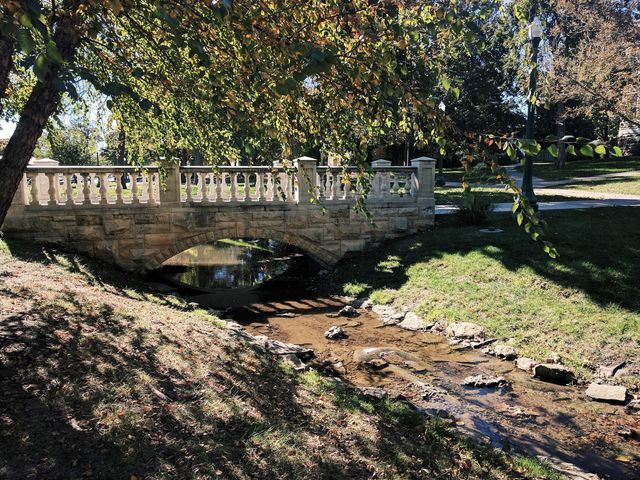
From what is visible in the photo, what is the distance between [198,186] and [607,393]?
9110 mm

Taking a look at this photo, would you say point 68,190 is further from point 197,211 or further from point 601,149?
point 601,149

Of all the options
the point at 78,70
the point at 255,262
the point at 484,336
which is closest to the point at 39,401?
the point at 78,70

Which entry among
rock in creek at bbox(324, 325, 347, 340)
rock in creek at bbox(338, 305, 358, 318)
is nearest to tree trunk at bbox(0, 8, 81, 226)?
rock in creek at bbox(324, 325, 347, 340)

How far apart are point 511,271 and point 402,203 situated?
384 cm

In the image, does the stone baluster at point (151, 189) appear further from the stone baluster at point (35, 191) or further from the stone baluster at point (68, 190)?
the stone baluster at point (35, 191)

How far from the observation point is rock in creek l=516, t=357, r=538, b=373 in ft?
23.1

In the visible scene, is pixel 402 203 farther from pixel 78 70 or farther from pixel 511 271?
pixel 78 70

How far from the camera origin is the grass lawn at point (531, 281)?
7473 mm

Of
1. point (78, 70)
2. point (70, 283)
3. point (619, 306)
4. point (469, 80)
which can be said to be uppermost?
point (469, 80)

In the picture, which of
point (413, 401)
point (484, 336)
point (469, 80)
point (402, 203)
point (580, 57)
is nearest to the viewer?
point (413, 401)

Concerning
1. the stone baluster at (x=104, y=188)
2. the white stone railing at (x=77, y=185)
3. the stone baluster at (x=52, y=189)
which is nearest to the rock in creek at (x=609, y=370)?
the white stone railing at (x=77, y=185)

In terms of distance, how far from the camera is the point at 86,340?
4.92 meters

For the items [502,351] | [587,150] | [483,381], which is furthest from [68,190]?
[587,150]

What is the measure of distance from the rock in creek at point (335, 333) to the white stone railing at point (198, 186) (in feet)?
8.92
